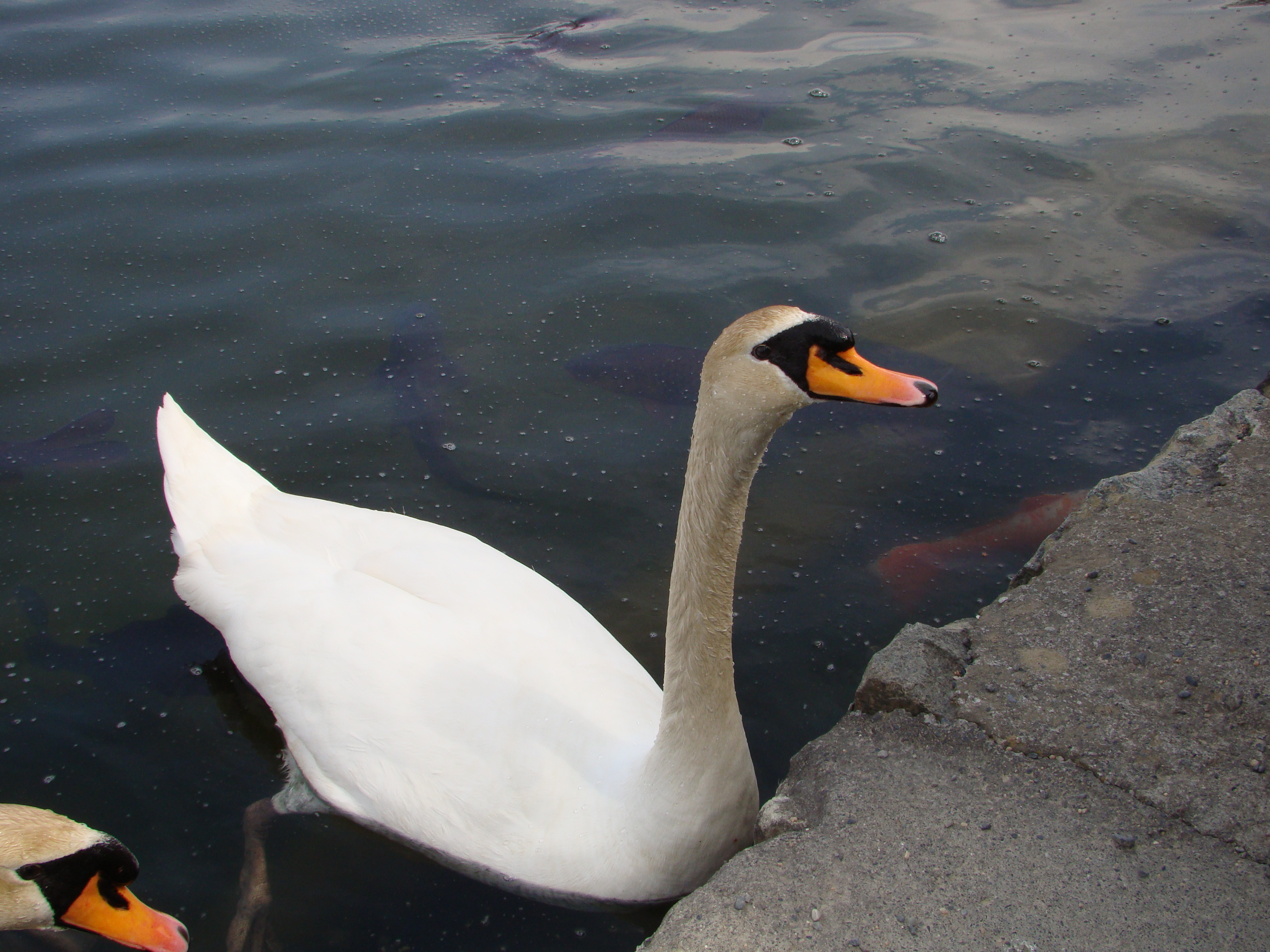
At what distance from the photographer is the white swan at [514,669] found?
2391 mm

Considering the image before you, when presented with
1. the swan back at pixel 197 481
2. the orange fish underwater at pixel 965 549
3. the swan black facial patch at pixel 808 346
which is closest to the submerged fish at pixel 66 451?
the swan back at pixel 197 481

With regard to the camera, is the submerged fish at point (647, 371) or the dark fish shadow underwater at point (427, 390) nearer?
the dark fish shadow underwater at point (427, 390)

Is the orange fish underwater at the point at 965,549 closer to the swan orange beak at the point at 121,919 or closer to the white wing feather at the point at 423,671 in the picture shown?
the white wing feather at the point at 423,671

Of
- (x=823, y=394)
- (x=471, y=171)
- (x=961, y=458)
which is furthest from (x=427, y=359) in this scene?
(x=823, y=394)

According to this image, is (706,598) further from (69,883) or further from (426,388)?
(426,388)

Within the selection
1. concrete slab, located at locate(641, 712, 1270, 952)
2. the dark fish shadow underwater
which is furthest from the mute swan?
the dark fish shadow underwater

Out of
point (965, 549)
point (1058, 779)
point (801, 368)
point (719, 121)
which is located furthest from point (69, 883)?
point (719, 121)

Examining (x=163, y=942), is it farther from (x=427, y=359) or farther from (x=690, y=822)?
(x=427, y=359)

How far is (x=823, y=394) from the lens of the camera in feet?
7.17

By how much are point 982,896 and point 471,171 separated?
629 centimetres

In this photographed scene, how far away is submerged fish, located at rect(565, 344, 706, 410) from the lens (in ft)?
17.8

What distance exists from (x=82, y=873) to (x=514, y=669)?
4.24ft

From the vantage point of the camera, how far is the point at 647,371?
18.3 feet

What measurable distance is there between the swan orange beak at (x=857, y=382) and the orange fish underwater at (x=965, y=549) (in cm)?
227
